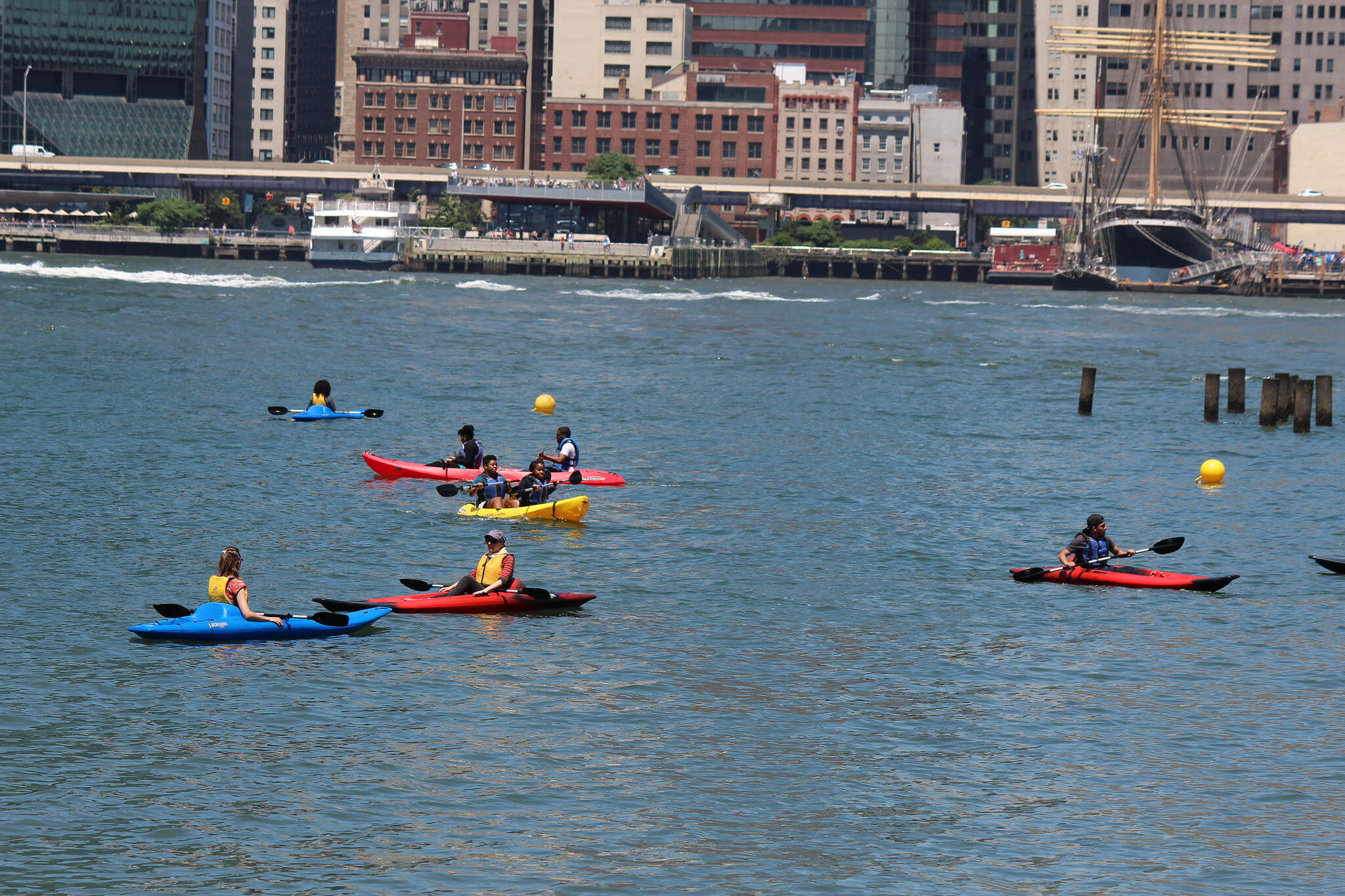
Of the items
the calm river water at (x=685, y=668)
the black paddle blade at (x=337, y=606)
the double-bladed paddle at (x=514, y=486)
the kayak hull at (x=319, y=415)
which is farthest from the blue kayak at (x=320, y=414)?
the black paddle blade at (x=337, y=606)

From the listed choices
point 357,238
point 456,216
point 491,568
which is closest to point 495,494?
point 491,568

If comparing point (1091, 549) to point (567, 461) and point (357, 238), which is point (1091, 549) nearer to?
point (567, 461)

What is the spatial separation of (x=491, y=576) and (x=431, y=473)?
13.7 meters

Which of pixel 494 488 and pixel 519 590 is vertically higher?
pixel 494 488

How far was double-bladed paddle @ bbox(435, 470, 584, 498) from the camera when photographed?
127 ft

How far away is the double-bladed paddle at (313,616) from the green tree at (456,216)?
169 m

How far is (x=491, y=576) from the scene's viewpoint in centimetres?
2956

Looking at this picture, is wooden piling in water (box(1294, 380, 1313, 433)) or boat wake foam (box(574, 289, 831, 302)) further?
boat wake foam (box(574, 289, 831, 302))

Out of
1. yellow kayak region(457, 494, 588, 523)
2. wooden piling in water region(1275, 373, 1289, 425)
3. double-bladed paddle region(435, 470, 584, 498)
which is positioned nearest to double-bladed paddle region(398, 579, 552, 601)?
yellow kayak region(457, 494, 588, 523)

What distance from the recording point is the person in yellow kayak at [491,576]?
2948 centimetres

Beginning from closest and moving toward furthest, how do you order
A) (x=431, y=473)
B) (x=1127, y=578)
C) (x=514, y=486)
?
(x=1127, y=578) → (x=514, y=486) → (x=431, y=473)

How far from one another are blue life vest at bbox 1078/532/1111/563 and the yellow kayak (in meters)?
10.7

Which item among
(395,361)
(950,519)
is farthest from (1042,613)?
(395,361)

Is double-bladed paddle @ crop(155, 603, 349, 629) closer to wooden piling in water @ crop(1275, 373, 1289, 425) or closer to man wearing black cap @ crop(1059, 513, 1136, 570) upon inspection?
man wearing black cap @ crop(1059, 513, 1136, 570)
